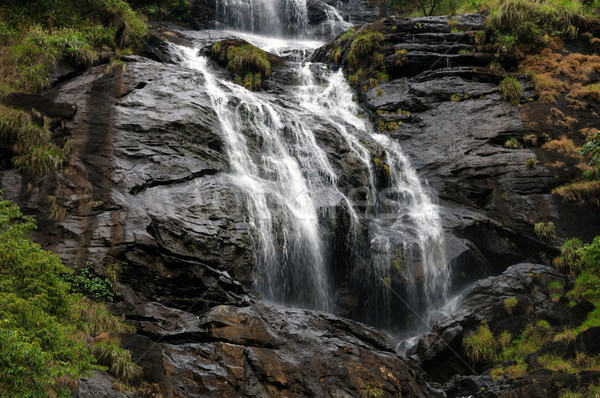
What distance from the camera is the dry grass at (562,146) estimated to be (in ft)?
59.9

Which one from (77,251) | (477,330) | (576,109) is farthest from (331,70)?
(77,251)

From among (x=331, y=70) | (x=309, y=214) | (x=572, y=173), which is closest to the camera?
(x=309, y=214)


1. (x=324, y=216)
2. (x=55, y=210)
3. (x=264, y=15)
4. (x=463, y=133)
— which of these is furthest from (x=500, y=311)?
(x=264, y=15)

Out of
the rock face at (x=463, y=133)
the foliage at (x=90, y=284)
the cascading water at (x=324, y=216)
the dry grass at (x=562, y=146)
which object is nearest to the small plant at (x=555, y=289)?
the rock face at (x=463, y=133)

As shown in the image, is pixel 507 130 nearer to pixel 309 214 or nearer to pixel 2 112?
pixel 309 214

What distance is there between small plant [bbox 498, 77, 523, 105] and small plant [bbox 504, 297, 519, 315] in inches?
409

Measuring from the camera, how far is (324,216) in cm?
1477

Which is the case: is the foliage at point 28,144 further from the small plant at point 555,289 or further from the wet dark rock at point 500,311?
the small plant at point 555,289

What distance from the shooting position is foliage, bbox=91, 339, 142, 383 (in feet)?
27.0

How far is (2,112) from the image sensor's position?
12133 millimetres

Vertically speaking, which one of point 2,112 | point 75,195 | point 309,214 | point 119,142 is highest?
point 2,112

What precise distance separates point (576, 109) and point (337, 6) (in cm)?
2180

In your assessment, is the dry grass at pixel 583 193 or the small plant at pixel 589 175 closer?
the dry grass at pixel 583 193

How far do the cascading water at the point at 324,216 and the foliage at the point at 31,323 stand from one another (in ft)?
20.6
